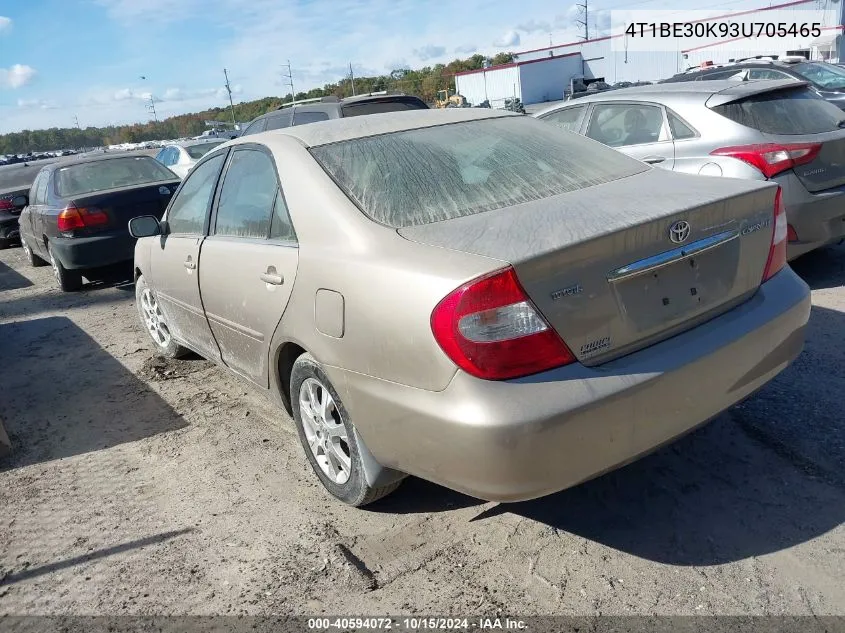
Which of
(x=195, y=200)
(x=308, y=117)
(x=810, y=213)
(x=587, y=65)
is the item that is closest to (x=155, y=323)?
(x=195, y=200)

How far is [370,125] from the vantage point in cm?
358

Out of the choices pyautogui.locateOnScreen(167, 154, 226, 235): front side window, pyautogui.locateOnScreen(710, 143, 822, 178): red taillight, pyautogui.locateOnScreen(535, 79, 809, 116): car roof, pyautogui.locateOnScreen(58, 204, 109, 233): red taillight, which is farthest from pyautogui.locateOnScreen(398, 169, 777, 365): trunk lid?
pyautogui.locateOnScreen(58, 204, 109, 233): red taillight

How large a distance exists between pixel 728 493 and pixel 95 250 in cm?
714

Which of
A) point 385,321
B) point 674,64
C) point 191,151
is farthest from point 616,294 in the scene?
point 674,64

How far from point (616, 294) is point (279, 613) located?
1.65 metres

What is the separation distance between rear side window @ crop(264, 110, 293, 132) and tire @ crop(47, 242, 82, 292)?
142 inches

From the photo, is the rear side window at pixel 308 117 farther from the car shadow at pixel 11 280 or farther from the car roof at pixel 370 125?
the car roof at pixel 370 125

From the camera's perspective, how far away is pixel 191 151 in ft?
46.3

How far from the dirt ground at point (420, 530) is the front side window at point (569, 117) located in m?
3.18

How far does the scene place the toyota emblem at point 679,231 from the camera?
2547 mm

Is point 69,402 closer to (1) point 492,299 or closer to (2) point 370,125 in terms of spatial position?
(2) point 370,125

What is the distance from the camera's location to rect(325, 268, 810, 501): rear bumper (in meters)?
2.27

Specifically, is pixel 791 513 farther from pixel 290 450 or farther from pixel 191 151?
pixel 191 151

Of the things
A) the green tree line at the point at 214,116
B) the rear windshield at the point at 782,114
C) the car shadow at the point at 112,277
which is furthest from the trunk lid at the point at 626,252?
the green tree line at the point at 214,116
